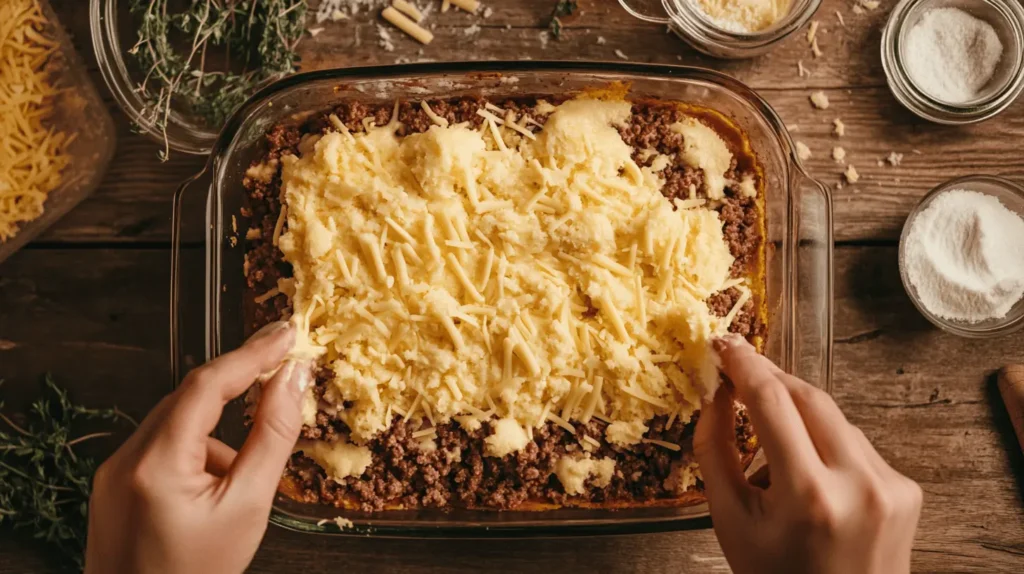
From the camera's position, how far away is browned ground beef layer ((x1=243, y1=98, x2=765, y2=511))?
183 cm

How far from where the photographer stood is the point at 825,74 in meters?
2.12

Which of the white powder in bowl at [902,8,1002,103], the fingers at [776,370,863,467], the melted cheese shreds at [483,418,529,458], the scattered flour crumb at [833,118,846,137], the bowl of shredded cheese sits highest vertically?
the white powder in bowl at [902,8,1002,103]

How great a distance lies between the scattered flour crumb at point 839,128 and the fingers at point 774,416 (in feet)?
2.68

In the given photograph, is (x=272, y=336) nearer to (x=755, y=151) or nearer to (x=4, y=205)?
(x=4, y=205)

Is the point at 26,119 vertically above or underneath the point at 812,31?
underneath

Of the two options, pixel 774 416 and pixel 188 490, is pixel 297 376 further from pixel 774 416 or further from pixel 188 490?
pixel 774 416

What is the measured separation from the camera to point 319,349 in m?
1.77

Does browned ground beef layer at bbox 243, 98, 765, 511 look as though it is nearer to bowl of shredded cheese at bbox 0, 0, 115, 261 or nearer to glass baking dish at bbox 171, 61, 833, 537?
glass baking dish at bbox 171, 61, 833, 537

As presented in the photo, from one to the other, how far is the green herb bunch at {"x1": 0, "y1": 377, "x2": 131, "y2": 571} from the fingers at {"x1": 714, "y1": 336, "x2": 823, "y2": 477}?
1.62 meters

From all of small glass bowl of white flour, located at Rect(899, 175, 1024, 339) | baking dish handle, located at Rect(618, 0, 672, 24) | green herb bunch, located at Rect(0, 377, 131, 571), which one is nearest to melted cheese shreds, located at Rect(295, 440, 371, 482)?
green herb bunch, located at Rect(0, 377, 131, 571)

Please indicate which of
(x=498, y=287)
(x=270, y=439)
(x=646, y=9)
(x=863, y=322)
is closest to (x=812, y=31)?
(x=646, y=9)

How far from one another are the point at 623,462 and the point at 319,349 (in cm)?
76

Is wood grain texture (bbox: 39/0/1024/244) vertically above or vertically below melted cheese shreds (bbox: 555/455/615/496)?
above

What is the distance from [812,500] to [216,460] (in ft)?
3.88
